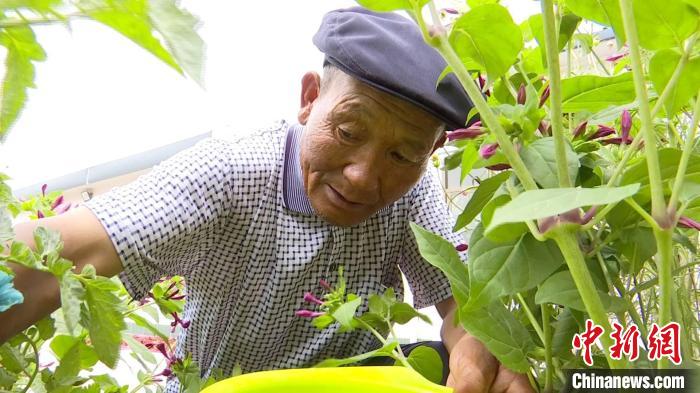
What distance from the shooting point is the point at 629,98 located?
15.3 inches

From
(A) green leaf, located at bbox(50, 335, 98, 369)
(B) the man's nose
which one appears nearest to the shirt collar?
(B) the man's nose

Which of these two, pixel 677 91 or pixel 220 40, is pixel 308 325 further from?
pixel 220 40

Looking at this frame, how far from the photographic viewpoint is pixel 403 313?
21.2 inches

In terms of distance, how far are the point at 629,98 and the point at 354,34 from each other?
1.09 feet

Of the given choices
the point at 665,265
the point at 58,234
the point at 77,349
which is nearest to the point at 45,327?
the point at 77,349

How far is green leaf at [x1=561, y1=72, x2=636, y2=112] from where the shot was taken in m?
0.38

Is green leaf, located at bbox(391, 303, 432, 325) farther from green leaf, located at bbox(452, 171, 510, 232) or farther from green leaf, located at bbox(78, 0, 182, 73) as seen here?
green leaf, located at bbox(78, 0, 182, 73)

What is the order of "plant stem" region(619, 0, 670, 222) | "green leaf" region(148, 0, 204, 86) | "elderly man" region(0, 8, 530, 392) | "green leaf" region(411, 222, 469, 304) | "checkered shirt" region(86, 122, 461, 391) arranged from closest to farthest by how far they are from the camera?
"green leaf" region(148, 0, 204, 86) → "plant stem" region(619, 0, 670, 222) → "green leaf" region(411, 222, 469, 304) → "elderly man" region(0, 8, 530, 392) → "checkered shirt" region(86, 122, 461, 391)

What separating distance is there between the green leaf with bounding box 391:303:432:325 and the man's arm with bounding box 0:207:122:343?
27 cm

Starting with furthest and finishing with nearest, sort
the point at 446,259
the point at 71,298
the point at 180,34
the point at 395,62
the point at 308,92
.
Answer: the point at 308,92 → the point at 395,62 → the point at 446,259 → the point at 71,298 → the point at 180,34

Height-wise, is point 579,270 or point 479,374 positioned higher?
point 579,270

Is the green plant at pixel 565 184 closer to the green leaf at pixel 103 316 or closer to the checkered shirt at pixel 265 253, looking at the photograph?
the green leaf at pixel 103 316

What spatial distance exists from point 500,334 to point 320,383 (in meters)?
0.12

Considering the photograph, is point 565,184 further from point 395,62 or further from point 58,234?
point 395,62
